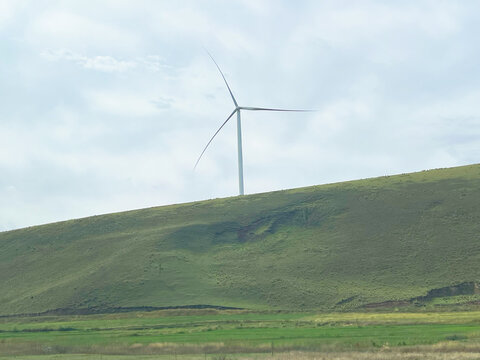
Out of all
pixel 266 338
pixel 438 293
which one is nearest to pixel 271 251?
pixel 438 293

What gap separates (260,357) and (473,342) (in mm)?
13991

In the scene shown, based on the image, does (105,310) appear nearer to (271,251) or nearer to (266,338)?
(271,251)

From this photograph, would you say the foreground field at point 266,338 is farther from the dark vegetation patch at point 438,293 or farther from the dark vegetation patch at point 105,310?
the dark vegetation patch at point 438,293

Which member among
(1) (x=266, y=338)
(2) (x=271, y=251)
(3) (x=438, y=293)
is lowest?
(1) (x=266, y=338)

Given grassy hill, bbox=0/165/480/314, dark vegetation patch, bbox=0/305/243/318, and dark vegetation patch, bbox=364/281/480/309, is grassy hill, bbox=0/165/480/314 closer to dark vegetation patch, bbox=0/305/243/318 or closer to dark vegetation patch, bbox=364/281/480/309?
dark vegetation patch, bbox=364/281/480/309

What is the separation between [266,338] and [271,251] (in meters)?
67.5

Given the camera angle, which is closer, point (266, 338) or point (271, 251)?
point (266, 338)

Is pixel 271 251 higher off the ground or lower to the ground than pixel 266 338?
higher

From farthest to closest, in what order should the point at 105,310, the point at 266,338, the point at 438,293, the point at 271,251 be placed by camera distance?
the point at 271,251 < the point at 105,310 < the point at 438,293 < the point at 266,338

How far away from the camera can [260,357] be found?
40.4 m

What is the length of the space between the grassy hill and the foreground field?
1528cm

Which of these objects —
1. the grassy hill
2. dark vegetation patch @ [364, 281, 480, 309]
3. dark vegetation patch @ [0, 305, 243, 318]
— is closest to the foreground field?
dark vegetation patch @ [0, 305, 243, 318]

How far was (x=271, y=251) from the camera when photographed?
397ft

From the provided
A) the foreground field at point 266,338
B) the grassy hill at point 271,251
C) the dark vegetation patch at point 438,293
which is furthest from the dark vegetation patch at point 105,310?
the dark vegetation patch at point 438,293
